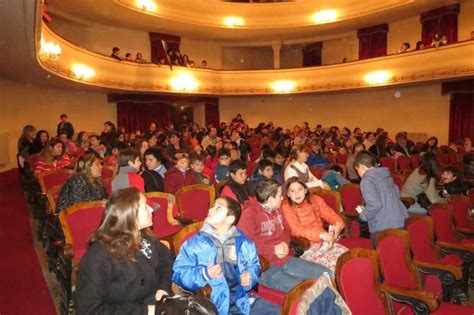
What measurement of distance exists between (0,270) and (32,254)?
531mm

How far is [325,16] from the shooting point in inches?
665

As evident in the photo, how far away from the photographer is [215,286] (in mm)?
2350

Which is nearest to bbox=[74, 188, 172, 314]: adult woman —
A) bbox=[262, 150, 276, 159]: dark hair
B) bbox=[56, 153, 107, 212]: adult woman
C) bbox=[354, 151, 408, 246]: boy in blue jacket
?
bbox=[56, 153, 107, 212]: adult woman

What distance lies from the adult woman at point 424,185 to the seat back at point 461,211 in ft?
2.37

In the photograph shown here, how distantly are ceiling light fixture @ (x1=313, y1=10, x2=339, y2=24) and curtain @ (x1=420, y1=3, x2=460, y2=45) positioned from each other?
3405 millimetres

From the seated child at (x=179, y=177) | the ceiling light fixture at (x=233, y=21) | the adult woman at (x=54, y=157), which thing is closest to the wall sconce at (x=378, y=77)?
the ceiling light fixture at (x=233, y=21)

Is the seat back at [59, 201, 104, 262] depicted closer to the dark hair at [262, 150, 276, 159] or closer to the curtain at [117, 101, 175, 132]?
the dark hair at [262, 150, 276, 159]

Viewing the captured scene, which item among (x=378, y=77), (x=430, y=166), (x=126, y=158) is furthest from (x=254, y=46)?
(x=126, y=158)

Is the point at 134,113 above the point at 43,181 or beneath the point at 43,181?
above

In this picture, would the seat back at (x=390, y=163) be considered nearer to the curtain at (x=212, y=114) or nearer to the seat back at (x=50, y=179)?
the seat back at (x=50, y=179)

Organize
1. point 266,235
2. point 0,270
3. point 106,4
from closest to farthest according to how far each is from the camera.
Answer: point 266,235, point 0,270, point 106,4

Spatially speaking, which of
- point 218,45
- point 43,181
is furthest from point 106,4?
point 43,181

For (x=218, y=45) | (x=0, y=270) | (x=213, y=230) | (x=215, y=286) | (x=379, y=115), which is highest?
(x=218, y=45)

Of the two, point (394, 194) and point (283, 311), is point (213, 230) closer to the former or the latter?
point (283, 311)
